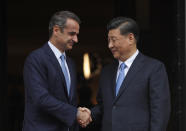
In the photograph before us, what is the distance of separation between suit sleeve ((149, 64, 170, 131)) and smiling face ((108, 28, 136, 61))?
0.28 metres

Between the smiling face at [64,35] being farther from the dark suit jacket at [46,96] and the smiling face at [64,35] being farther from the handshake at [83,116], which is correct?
the handshake at [83,116]

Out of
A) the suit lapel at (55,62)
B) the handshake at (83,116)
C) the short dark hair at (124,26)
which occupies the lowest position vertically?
the handshake at (83,116)

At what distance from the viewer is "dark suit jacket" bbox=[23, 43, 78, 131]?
11.5 ft

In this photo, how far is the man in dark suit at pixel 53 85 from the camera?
11.6 ft

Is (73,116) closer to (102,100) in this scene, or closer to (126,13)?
(102,100)

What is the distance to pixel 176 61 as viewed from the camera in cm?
421

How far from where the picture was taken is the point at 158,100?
3.35 m

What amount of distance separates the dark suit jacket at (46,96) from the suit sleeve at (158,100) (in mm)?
686

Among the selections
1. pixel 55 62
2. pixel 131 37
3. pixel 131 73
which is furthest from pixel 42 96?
pixel 131 37

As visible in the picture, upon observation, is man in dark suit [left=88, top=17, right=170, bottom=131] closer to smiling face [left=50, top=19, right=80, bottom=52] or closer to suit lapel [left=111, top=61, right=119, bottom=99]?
suit lapel [left=111, top=61, right=119, bottom=99]

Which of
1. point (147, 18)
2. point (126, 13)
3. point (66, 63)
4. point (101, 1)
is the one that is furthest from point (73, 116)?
point (101, 1)

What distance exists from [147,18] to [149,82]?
281cm

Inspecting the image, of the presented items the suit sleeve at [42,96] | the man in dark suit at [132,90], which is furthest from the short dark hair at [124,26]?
the suit sleeve at [42,96]

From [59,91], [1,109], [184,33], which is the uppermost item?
[184,33]
